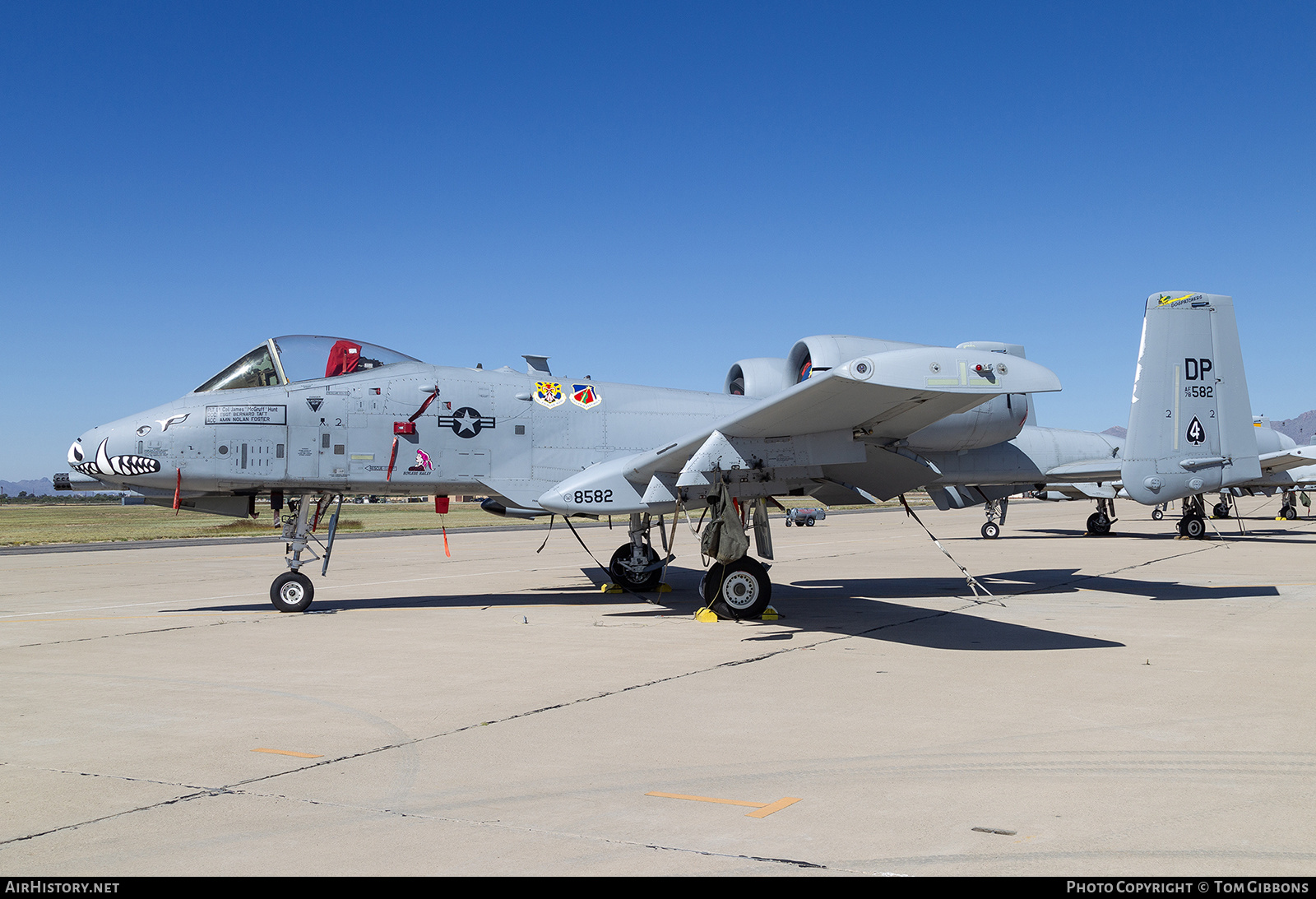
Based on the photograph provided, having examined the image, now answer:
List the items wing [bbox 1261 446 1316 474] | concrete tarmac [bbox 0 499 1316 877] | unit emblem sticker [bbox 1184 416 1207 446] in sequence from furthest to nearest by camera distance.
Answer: wing [bbox 1261 446 1316 474]
unit emblem sticker [bbox 1184 416 1207 446]
concrete tarmac [bbox 0 499 1316 877]

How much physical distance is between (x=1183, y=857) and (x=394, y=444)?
1006 cm

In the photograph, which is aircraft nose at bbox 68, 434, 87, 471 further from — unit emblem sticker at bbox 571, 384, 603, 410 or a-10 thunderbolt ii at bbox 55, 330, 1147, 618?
unit emblem sticker at bbox 571, 384, 603, 410

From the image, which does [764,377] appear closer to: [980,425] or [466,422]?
[980,425]

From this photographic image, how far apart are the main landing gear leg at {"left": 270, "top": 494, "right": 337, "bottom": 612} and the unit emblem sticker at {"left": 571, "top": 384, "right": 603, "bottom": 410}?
11.8 ft

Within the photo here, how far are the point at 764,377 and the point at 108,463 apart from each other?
8.71m

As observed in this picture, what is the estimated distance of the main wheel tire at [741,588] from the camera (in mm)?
10875

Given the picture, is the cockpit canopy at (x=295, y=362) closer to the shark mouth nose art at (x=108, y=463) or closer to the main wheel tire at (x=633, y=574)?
the shark mouth nose art at (x=108, y=463)

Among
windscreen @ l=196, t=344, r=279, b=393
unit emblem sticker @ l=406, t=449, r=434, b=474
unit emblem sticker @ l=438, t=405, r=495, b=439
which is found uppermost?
windscreen @ l=196, t=344, r=279, b=393

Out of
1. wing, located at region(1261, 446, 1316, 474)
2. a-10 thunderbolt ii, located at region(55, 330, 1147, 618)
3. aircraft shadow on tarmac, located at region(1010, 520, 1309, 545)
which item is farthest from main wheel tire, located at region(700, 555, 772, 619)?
wing, located at region(1261, 446, 1316, 474)

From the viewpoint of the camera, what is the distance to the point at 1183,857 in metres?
3.47

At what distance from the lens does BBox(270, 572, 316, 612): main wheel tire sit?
1177 cm

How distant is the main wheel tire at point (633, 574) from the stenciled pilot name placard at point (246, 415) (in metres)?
5.41

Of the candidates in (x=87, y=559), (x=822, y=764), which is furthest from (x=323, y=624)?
(x=87, y=559)
